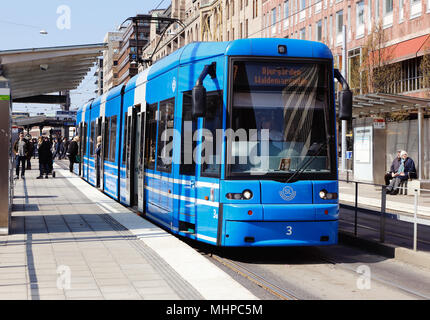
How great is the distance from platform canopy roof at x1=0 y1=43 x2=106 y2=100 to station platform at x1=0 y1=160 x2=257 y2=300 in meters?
2.95

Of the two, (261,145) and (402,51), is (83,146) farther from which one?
(261,145)

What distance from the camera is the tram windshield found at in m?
9.88

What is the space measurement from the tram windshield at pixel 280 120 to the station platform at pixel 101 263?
166cm

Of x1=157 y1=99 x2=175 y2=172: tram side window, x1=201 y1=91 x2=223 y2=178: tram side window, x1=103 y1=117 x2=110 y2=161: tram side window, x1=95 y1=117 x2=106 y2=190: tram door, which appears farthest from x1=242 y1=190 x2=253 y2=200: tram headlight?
x1=95 y1=117 x2=106 y2=190: tram door

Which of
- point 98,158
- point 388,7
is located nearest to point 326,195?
point 98,158

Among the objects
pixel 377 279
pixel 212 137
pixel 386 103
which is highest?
pixel 386 103

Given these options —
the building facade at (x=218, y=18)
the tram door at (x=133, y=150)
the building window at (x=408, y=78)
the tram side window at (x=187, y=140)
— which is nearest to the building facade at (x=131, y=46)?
the building facade at (x=218, y=18)

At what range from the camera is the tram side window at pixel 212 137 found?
395 inches

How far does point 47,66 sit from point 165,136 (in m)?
3.84

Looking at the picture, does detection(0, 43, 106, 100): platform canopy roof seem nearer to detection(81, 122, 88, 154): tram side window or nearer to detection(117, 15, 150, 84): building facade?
detection(81, 122, 88, 154): tram side window

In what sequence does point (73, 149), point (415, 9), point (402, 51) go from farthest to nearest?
point (402, 51), point (415, 9), point (73, 149)

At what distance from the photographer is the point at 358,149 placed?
29.2 m

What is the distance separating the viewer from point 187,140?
10820mm
